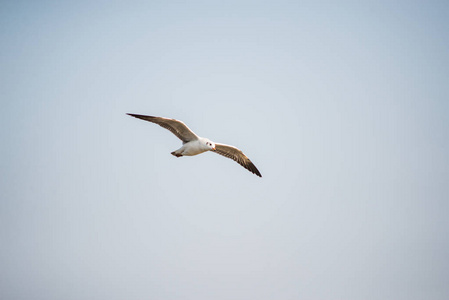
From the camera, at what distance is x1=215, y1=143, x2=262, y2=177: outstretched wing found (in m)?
28.1

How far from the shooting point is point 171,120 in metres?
24.0

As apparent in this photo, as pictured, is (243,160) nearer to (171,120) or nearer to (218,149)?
(218,149)

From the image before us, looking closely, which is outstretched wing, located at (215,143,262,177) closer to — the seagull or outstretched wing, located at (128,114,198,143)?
the seagull

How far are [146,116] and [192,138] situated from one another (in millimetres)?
2694

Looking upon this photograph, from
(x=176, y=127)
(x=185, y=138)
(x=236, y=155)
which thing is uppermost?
(x=236, y=155)

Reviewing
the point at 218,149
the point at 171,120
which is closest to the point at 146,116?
the point at 171,120

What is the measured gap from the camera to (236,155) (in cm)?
2889

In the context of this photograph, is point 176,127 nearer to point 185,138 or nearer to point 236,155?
point 185,138

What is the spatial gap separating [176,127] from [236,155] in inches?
216

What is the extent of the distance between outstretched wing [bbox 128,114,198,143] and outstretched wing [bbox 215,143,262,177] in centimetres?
301

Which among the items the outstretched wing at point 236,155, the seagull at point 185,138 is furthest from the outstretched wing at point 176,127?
the outstretched wing at point 236,155

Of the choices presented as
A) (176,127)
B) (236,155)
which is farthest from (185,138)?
(236,155)

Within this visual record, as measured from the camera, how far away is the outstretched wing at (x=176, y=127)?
24.1 metres

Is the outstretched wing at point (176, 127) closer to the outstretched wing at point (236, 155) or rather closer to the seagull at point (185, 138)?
the seagull at point (185, 138)
